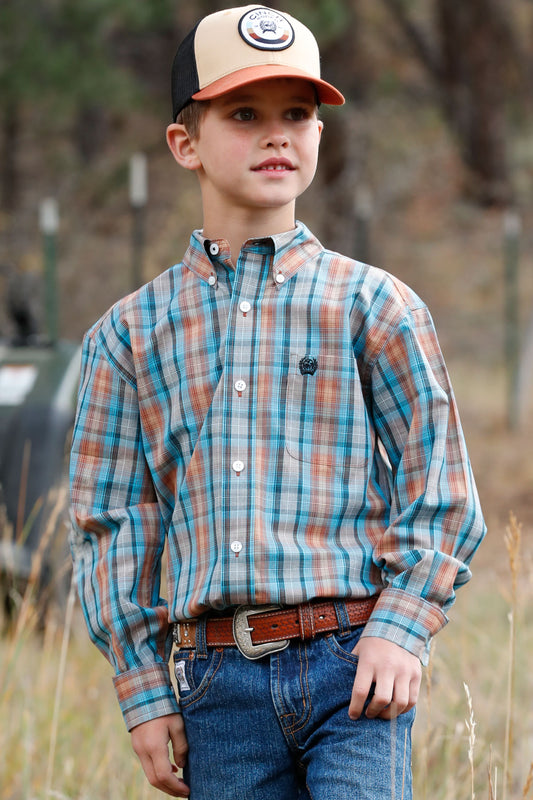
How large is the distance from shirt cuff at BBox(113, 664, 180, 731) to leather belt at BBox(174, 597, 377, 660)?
0.42ft

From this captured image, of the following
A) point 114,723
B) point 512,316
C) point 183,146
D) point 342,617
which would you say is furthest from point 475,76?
point 342,617

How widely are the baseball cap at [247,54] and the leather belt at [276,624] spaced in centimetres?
75

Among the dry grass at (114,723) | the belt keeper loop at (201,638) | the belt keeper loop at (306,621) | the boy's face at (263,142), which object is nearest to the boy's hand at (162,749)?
the belt keeper loop at (201,638)

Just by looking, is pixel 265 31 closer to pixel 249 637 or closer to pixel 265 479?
pixel 265 479

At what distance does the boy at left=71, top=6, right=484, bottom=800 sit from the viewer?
5.13 ft

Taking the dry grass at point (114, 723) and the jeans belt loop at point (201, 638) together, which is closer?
the jeans belt loop at point (201, 638)

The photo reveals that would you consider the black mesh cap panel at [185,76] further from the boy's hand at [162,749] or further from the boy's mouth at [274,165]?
the boy's hand at [162,749]

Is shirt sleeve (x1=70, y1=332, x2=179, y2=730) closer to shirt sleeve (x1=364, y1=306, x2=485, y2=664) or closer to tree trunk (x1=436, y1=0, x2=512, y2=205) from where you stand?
shirt sleeve (x1=364, y1=306, x2=485, y2=664)

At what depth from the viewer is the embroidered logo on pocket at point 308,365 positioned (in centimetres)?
165

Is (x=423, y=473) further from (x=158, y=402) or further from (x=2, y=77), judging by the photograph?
(x=2, y=77)

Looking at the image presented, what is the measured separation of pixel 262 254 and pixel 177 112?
0.97 feet

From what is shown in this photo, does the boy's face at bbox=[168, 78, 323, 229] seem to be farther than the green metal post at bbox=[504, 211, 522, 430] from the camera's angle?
No

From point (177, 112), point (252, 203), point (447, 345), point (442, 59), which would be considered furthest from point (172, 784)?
point (442, 59)

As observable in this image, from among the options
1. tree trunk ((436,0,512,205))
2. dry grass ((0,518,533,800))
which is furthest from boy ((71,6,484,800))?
tree trunk ((436,0,512,205))
